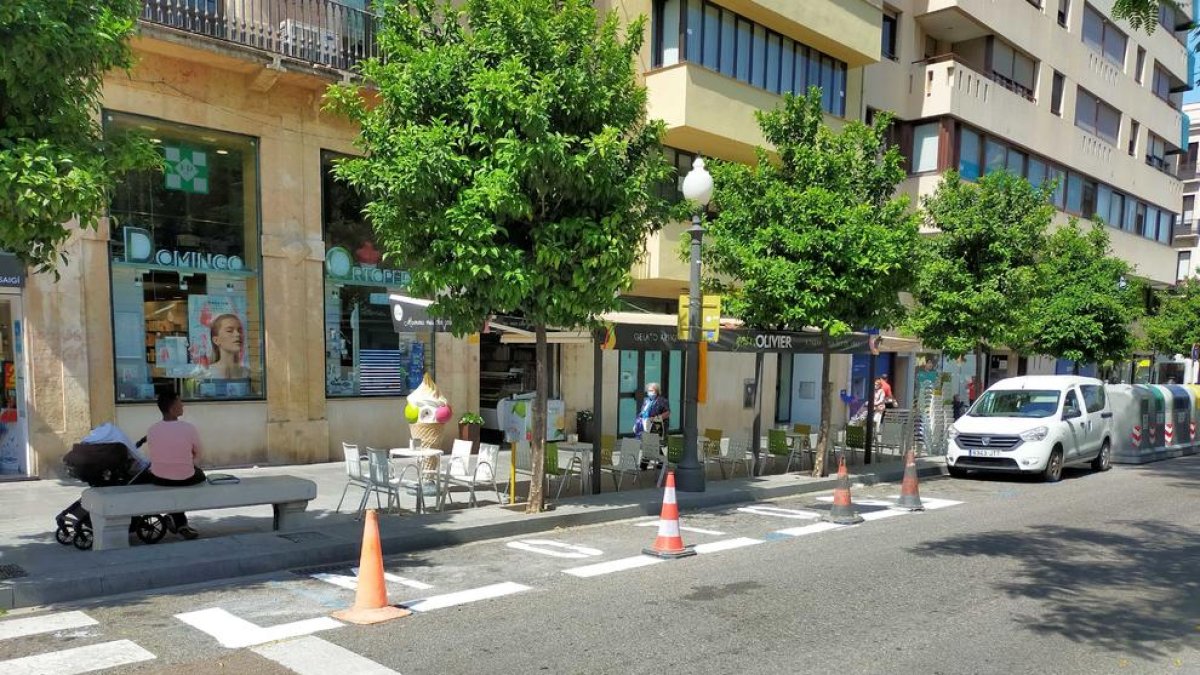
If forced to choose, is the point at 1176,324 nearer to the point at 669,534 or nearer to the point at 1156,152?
the point at 1156,152

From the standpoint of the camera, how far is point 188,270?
1269cm

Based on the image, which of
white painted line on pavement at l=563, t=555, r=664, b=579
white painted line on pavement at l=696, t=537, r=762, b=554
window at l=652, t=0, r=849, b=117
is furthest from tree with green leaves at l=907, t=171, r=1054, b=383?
white painted line on pavement at l=563, t=555, r=664, b=579

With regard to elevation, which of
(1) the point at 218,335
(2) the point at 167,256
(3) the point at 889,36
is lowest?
(1) the point at 218,335

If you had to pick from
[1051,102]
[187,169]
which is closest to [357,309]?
[187,169]

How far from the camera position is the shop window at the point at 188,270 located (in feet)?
39.8

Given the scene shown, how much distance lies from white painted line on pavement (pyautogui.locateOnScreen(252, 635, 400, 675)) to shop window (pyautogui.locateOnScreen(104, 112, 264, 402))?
831 cm

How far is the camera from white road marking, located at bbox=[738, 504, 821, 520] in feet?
35.6

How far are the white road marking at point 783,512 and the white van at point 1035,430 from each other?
4.96 m

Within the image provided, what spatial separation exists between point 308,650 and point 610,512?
5.35 meters

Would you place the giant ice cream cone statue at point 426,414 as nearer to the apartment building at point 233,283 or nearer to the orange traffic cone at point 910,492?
the apartment building at point 233,283

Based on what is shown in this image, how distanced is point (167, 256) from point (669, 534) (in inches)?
358

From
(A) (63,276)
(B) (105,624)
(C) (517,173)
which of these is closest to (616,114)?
(C) (517,173)

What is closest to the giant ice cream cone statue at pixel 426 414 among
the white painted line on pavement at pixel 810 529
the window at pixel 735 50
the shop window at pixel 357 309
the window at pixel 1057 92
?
the shop window at pixel 357 309

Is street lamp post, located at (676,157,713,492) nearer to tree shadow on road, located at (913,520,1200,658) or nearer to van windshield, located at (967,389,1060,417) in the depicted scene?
tree shadow on road, located at (913,520,1200,658)
